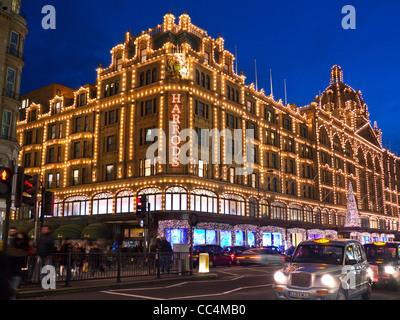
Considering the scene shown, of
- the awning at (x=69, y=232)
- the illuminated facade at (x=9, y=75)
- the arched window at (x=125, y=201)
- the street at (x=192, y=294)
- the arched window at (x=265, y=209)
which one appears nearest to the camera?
the street at (x=192, y=294)

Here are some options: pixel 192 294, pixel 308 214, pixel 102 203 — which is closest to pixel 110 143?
pixel 102 203

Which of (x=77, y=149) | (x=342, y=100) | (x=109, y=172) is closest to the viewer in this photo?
(x=109, y=172)

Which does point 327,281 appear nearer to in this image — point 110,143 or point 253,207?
point 110,143

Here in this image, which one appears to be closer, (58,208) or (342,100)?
(58,208)

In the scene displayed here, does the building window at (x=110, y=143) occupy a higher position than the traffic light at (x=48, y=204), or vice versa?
the building window at (x=110, y=143)

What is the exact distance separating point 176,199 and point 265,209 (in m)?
15.9

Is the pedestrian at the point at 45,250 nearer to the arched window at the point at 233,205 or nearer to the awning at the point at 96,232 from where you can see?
the awning at the point at 96,232

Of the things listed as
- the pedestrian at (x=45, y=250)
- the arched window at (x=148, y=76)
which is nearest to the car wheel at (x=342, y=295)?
the pedestrian at (x=45, y=250)

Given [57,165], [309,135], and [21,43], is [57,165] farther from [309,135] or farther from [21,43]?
[309,135]

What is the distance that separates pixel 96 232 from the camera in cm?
4259

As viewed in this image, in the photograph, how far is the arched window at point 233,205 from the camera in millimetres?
46794

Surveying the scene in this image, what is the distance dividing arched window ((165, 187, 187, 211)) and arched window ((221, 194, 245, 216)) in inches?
232

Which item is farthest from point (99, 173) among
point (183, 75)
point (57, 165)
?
point (183, 75)

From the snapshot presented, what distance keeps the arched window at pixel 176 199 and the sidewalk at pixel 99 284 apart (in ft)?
66.9
